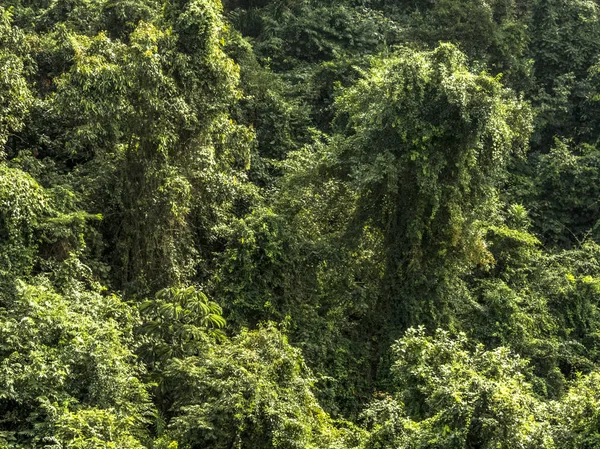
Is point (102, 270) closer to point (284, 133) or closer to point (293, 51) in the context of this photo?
point (284, 133)

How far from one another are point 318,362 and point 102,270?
338cm

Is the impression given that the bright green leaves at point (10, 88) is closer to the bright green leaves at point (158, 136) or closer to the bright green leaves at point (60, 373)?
the bright green leaves at point (158, 136)

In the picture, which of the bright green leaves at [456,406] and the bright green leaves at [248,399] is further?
the bright green leaves at [248,399]

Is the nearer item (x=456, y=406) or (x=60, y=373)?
(x=60, y=373)

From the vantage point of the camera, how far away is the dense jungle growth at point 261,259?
8.36 metres

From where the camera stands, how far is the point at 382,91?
11836 mm

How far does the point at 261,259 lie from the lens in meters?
11.8

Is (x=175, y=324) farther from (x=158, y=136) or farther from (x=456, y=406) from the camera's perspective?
(x=456, y=406)

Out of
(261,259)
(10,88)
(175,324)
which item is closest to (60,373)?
(175,324)

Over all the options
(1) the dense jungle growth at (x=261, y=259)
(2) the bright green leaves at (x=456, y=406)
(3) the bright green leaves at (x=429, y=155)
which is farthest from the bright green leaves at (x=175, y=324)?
(3) the bright green leaves at (x=429, y=155)

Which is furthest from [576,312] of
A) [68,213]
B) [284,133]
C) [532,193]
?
[68,213]

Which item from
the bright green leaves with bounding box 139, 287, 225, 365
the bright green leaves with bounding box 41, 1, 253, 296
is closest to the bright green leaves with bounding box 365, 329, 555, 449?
the bright green leaves with bounding box 139, 287, 225, 365

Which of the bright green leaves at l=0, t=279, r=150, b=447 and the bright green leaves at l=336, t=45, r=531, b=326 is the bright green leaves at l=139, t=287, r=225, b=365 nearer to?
the bright green leaves at l=0, t=279, r=150, b=447

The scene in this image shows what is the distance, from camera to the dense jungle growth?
836 centimetres
